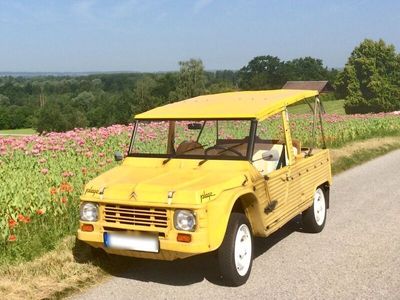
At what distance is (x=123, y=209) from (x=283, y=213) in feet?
6.32

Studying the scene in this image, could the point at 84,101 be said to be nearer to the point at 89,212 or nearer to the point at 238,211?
the point at 89,212

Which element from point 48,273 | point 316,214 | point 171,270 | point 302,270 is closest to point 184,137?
point 171,270

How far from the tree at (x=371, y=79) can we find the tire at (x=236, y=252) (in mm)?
59163

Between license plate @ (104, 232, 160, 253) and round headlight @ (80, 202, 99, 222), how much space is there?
213 millimetres

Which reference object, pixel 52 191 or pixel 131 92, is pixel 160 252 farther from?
pixel 131 92

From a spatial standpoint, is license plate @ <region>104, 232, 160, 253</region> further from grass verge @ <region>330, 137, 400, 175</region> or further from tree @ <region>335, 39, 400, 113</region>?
tree @ <region>335, 39, 400, 113</region>

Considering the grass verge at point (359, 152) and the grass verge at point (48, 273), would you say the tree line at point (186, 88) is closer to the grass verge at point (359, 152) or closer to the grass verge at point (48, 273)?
the grass verge at point (359, 152)

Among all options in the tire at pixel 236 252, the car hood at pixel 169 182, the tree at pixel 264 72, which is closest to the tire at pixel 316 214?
the tire at pixel 236 252

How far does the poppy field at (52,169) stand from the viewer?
624cm

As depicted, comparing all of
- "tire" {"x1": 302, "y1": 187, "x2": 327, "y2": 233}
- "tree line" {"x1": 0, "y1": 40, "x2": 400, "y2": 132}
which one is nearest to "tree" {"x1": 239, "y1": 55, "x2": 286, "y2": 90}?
"tree line" {"x1": 0, "y1": 40, "x2": 400, "y2": 132}

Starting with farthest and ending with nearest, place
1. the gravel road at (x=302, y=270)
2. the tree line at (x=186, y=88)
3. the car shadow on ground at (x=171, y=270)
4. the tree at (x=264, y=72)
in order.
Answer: the tree at (x=264, y=72) < the tree line at (x=186, y=88) < the car shadow on ground at (x=171, y=270) < the gravel road at (x=302, y=270)

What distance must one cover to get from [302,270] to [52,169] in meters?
5.07

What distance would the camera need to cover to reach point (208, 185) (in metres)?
4.52

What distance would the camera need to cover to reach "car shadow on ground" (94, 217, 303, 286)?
16.7 feet
